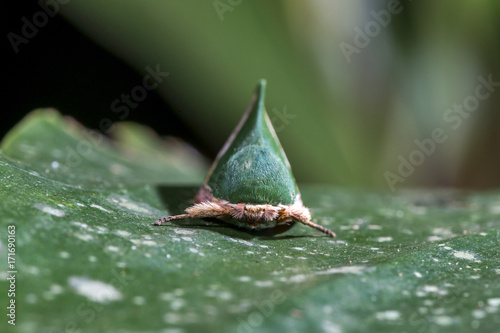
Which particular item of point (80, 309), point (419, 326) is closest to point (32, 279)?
point (80, 309)

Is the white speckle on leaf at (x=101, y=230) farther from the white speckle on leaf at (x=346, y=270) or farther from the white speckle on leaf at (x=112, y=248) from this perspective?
the white speckle on leaf at (x=346, y=270)

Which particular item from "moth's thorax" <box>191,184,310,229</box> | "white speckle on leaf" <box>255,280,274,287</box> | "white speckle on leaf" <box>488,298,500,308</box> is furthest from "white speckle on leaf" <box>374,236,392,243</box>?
"white speckle on leaf" <box>255,280,274,287</box>

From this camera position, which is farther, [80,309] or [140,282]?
[140,282]

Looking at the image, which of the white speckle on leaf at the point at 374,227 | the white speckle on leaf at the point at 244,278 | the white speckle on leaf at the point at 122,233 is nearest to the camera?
the white speckle on leaf at the point at 244,278

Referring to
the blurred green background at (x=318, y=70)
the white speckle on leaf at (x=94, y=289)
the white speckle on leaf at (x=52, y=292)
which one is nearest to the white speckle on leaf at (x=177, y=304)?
the white speckle on leaf at (x=94, y=289)

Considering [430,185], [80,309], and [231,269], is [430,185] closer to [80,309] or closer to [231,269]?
[231,269]

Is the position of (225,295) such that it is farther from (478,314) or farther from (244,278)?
(478,314)

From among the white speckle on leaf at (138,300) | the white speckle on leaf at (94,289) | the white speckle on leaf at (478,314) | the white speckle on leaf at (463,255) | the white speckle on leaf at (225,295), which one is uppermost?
the white speckle on leaf at (463,255)
